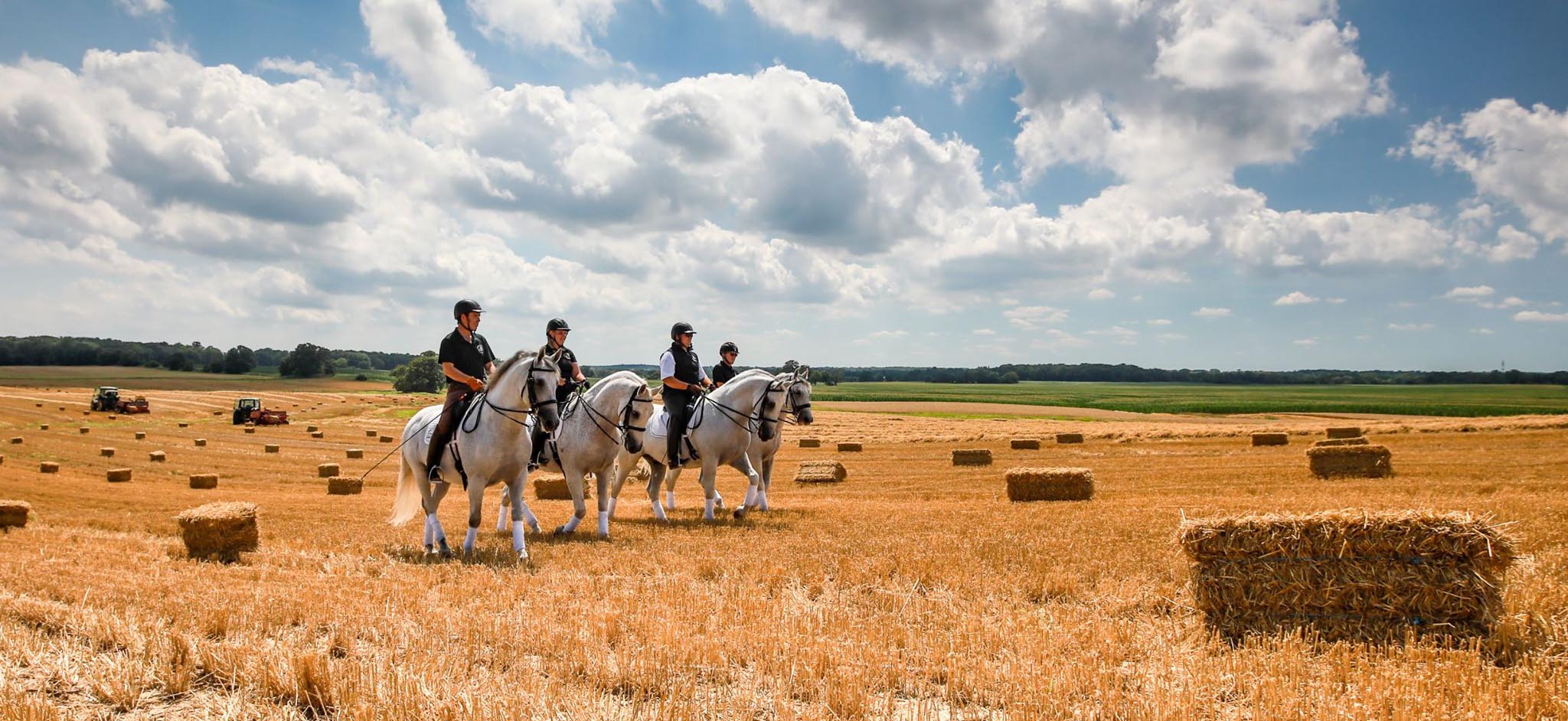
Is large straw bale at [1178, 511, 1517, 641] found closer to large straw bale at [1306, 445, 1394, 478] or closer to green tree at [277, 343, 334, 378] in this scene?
large straw bale at [1306, 445, 1394, 478]

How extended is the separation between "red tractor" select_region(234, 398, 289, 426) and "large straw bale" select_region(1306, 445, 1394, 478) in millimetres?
53754

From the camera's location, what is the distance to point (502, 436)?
1014 cm

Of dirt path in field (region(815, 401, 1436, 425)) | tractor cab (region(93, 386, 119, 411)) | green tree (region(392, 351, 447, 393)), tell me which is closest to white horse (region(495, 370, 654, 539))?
dirt path in field (region(815, 401, 1436, 425))

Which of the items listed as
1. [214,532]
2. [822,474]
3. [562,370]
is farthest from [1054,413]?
[214,532]

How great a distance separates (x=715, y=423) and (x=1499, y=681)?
35.0 feet

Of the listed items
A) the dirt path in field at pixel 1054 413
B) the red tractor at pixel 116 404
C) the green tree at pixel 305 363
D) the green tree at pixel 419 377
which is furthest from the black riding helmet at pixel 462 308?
the green tree at pixel 305 363

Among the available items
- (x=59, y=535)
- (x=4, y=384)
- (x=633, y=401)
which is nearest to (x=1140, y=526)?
(x=633, y=401)

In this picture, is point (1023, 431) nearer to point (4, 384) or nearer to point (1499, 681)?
point (1499, 681)

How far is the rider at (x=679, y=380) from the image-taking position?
1355 cm

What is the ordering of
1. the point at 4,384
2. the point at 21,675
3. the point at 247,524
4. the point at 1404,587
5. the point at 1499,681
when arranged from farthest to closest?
1. the point at 4,384
2. the point at 247,524
3. the point at 1404,587
4. the point at 21,675
5. the point at 1499,681

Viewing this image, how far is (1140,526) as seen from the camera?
1054 centimetres

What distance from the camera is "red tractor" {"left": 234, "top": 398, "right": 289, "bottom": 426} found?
50819mm

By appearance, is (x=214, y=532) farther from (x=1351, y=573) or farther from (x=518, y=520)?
(x=1351, y=573)

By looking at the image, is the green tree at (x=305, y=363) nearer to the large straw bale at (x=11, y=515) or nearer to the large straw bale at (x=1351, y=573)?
the large straw bale at (x=11, y=515)
